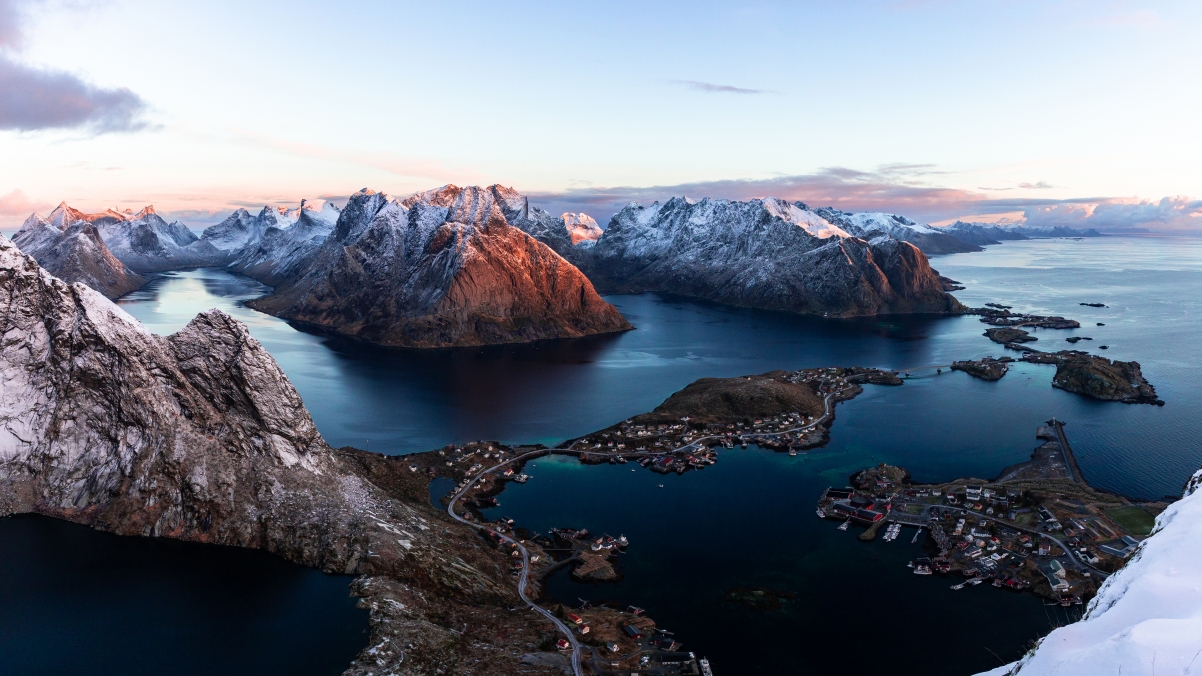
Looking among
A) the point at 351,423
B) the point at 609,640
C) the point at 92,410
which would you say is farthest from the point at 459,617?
the point at 351,423

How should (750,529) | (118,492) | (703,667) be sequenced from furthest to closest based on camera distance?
(750,529) → (118,492) → (703,667)

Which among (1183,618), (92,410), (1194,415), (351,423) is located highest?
(1183,618)

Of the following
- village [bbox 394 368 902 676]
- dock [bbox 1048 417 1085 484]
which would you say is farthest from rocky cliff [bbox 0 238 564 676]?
dock [bbox 1048 417 1085 484]

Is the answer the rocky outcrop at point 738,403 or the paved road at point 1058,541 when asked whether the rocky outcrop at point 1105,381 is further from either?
the paved road at point 1058,541

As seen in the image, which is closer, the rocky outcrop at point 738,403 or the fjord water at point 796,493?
the fjord water at point 796,493

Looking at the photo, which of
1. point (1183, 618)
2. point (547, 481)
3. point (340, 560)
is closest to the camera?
point (1183, 618)

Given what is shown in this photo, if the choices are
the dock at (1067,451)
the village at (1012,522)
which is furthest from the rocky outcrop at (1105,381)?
the village at (1012,522)

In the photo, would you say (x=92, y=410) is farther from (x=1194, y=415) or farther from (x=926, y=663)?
(x=1194, y=415)

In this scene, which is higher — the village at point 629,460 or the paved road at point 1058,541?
the paved road at point 1058,541
